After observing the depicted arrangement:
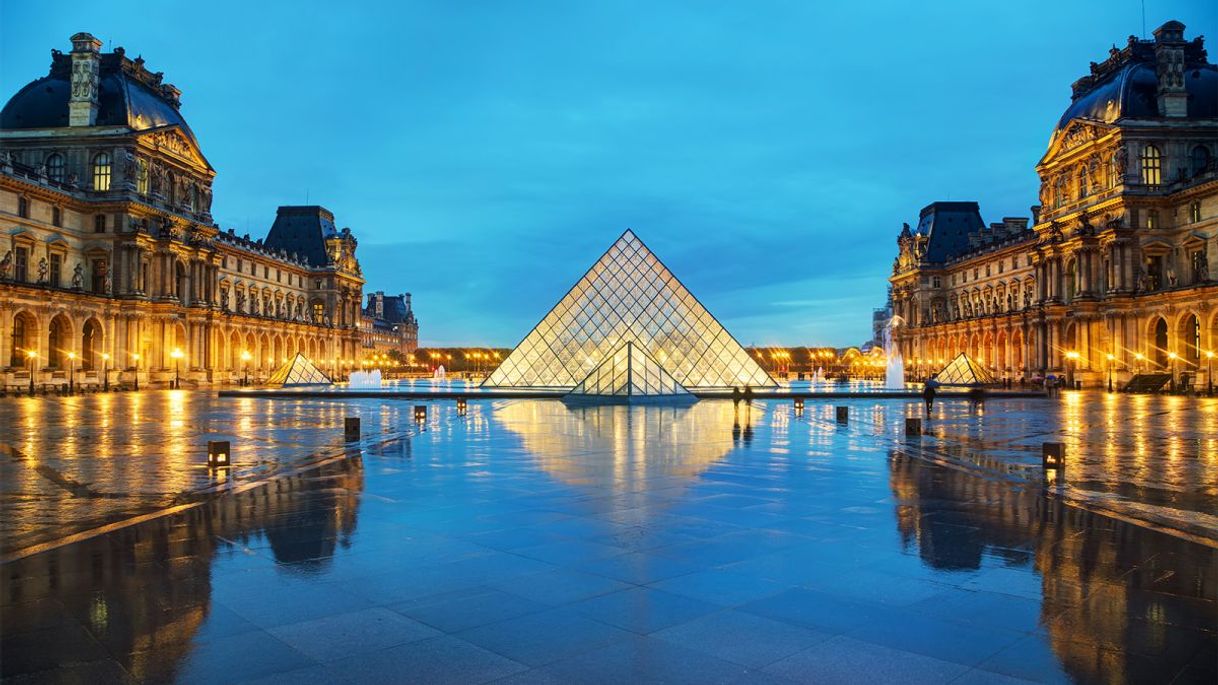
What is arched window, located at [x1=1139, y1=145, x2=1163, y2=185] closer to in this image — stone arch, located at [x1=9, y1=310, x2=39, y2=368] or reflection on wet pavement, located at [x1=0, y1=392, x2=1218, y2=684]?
reflection on wet pavement, located at [x1=0, y1=392, x2=1218, y2=684]

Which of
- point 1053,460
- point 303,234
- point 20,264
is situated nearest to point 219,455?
point 1053,460

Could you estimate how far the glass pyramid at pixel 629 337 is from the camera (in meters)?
35.9

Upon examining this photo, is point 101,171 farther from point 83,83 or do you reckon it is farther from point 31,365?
point 31,365

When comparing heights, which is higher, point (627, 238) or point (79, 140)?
point (79, 140)

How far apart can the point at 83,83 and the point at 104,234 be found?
8.37m

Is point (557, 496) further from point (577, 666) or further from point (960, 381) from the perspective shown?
point (960, 381)

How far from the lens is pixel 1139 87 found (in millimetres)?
43875

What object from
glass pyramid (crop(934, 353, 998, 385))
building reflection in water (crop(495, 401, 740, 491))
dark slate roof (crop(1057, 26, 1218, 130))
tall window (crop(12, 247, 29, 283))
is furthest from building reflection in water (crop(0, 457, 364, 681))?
dark slate roof (crop(1057, 26, 1218, 130))

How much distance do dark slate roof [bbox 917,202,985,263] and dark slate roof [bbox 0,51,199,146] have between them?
205 ft

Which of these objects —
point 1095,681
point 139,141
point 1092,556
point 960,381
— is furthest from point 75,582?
point 960,381

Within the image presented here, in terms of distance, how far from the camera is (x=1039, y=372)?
49.2 meters

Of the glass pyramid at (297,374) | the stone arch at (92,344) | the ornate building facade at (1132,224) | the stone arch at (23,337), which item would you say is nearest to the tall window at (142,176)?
the stone arch at (92,344)

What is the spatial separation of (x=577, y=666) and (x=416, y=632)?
0.95 m

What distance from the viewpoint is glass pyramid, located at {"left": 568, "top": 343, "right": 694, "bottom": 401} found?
2877cm
